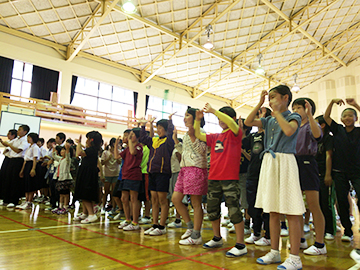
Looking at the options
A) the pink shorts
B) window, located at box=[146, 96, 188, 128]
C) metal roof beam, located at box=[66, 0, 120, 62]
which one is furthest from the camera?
window, located at box=[146, 96, 188, 128]

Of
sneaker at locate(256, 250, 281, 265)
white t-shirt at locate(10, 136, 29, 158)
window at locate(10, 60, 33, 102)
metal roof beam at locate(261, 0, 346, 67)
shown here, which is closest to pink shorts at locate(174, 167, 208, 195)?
sneaker at locate(256, 250, 281, 265)

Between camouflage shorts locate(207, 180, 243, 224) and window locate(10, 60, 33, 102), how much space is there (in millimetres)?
11855

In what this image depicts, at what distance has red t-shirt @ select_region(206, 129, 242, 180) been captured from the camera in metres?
2.41

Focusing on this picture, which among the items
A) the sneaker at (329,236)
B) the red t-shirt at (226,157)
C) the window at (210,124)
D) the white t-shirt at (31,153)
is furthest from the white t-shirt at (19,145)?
the window at (210,124)

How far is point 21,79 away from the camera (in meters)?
11.7

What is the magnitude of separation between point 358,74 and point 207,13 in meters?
11.3

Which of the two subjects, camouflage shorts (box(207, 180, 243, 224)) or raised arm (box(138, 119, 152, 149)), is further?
raised arm (box(138, 119, 152, 149))

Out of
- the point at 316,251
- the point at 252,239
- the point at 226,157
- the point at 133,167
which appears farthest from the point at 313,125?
the point at 133,167

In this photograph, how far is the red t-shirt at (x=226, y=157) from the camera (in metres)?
2.41

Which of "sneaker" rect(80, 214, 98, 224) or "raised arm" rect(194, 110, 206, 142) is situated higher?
"raised arm" rect(194, 110, 206, 142)

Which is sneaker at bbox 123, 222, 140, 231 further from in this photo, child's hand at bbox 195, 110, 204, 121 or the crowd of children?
child's hand at bbox 195, 110, 204, 121

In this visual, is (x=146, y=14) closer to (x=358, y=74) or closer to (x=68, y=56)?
(x=68, y=56)

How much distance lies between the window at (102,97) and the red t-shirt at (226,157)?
471 inches

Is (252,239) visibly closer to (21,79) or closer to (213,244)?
(213,244)
